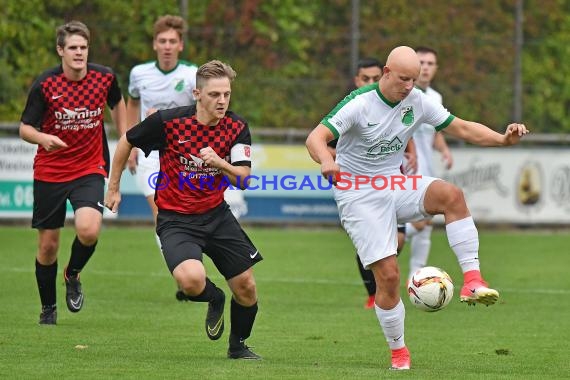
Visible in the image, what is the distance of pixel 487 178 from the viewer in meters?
20.1

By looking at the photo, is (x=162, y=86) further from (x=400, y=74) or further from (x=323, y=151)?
(x=323, y=151)

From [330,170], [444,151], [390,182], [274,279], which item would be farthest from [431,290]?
[274,279]

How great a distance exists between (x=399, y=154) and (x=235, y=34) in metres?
13.6

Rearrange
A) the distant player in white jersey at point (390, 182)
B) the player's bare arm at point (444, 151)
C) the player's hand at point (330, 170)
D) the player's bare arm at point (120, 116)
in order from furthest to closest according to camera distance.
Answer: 1. the player's bare arm at point (444, 151)
2. the player's bare arm at point (120, 116)
3. the distant player in white jersey at point (390, 182)
4. the player's hand at point (330, 170)

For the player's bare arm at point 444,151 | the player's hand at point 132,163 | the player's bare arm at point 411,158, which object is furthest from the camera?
the player's bare arm at point 444,151

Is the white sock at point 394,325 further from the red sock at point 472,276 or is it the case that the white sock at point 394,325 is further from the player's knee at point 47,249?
the player's knee at point 47,249

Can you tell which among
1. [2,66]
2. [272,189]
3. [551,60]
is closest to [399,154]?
[272,189]

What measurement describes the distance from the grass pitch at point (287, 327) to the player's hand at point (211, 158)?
1.23 meters

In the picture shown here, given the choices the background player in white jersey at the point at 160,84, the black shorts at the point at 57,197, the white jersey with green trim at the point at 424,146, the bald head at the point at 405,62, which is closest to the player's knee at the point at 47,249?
the black shorts at the point at 57,197

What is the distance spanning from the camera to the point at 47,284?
32.4ft

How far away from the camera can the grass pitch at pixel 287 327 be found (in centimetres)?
786

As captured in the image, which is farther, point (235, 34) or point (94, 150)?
point (235, 34)

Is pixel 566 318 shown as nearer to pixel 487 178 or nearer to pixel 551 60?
pixel 487 178

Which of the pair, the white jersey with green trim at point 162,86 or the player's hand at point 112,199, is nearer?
the player's hand at point 112,199
